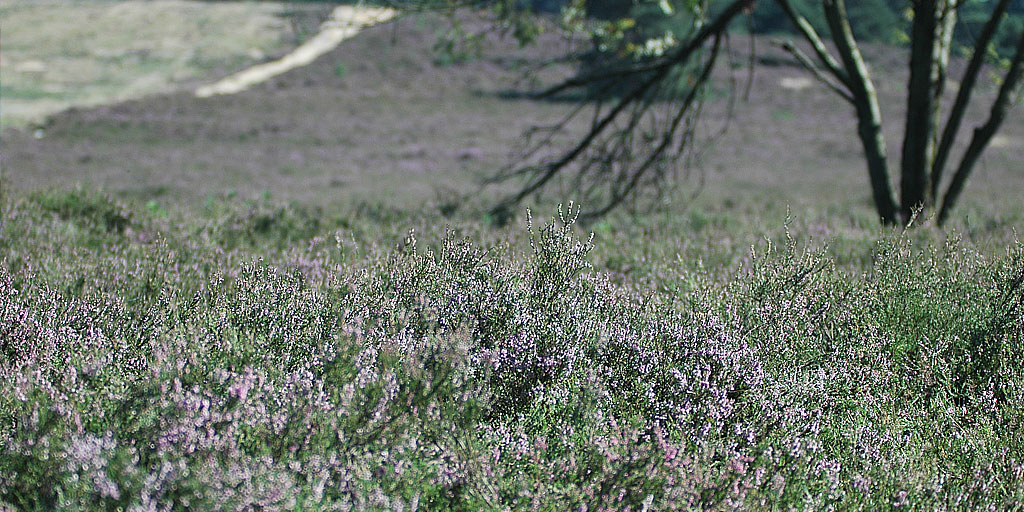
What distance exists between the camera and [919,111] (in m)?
6.69

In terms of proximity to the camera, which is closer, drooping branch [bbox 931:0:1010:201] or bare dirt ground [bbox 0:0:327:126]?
drooping branch [bbox 931:0:1010:201]

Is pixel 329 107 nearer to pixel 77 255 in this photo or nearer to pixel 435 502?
pixel 77 255

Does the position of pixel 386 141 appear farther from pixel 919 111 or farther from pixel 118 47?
pixel 118 47

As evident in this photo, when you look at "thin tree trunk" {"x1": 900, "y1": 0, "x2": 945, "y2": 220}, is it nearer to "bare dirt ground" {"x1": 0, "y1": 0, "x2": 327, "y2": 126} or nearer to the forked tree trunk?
the forked tree trunk

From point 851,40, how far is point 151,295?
607 cm

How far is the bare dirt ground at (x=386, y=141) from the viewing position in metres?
13.6

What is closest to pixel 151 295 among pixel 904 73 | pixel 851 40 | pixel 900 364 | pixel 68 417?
pixel 68 417

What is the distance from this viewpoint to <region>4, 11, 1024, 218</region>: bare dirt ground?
13.6 metres

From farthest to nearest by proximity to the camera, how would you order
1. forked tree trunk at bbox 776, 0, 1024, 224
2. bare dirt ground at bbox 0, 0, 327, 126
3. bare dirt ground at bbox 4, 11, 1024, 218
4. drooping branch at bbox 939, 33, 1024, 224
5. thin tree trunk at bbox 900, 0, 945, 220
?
bare dirt ground at bbox 0, 0, 327, 126 < bare dirt ground at bbox 4, 11, 1024, 218 < drooping branch at bbox 939, 33, 1024, 224 < forked tree trunk at bbox 776, 0, 1024, 224 < thin tree trunk at bbox 900, 0, 945, 220

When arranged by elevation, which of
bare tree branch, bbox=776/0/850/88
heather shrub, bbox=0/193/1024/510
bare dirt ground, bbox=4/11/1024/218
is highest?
bare tree branch, bbox=776/0/850/88

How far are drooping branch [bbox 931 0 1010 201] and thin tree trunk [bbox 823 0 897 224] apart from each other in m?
0.48

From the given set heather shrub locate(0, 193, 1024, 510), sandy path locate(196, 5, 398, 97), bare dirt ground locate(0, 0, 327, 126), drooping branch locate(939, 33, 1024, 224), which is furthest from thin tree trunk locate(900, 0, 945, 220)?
sandy path locate(196, 5, 398, 97)

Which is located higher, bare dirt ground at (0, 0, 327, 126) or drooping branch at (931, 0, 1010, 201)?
drooping branch at (931, 0, 1010, 201)

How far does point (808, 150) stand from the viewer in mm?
24047
